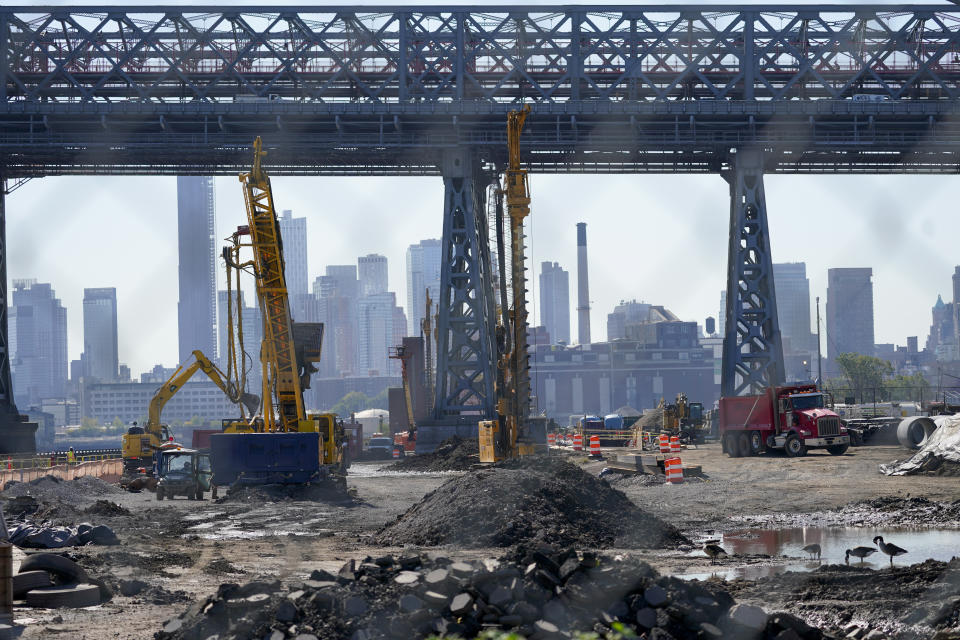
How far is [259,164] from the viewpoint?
127ft

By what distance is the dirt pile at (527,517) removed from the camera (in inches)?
734

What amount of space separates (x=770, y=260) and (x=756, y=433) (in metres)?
13.5

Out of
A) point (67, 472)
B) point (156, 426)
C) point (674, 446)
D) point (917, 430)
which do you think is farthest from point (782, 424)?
point (67, 472)

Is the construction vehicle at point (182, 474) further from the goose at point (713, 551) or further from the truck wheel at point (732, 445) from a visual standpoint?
the goose at point (713, 551)

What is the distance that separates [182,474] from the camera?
34.8 metres

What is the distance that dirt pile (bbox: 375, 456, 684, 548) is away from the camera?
18656mm

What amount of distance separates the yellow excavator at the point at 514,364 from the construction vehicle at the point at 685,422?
21468 millimetres

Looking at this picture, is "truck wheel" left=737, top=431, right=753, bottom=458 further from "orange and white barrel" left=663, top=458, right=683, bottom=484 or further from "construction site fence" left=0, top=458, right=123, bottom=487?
"construction site fence" left=0, top=458, right=123, bottom=487

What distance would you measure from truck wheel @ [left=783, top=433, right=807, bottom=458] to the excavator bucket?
56.4ft

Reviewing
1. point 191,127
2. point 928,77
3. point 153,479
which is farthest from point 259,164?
point 928,77

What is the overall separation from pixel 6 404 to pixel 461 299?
22.8 meters

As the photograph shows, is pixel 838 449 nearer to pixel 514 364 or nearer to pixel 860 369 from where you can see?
pixel 514 364

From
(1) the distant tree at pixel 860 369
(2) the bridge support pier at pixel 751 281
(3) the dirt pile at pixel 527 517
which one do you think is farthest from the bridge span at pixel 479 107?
(1) the distant tree at pixel 860 369

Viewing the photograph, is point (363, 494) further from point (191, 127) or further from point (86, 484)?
point (191, 127)
